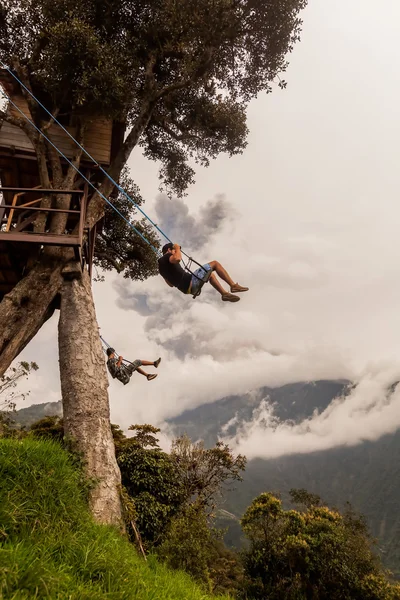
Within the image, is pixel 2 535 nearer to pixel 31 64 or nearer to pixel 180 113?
pixel 31 64

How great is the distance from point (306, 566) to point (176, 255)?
50.9ft

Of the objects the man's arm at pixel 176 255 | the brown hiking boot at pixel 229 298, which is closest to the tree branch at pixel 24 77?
the man's arm at pixel 176 255

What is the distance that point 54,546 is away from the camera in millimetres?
3443

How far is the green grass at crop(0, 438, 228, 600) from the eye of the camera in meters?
2.69

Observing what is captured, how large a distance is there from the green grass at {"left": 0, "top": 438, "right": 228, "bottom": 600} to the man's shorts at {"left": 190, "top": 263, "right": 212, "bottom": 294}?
4.49m

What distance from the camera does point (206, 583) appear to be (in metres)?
6.05

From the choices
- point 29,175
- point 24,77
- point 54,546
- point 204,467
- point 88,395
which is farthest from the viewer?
point 204,467

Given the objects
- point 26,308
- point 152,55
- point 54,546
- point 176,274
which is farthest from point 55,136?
point 54,546

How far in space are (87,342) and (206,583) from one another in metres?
5.25

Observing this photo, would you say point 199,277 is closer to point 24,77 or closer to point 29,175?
point 24,77

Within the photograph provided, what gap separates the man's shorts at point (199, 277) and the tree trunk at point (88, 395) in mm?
2669

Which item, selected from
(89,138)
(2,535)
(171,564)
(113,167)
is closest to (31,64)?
(89,138)

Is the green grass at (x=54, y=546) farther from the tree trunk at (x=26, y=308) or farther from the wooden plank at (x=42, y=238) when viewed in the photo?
the wooden plank at (x=42, y=238)

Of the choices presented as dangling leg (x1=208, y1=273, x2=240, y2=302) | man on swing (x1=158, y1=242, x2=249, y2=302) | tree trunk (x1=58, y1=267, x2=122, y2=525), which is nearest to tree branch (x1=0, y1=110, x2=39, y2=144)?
tree trunk (x1=58, y1=267, x2=122, y2=525)
